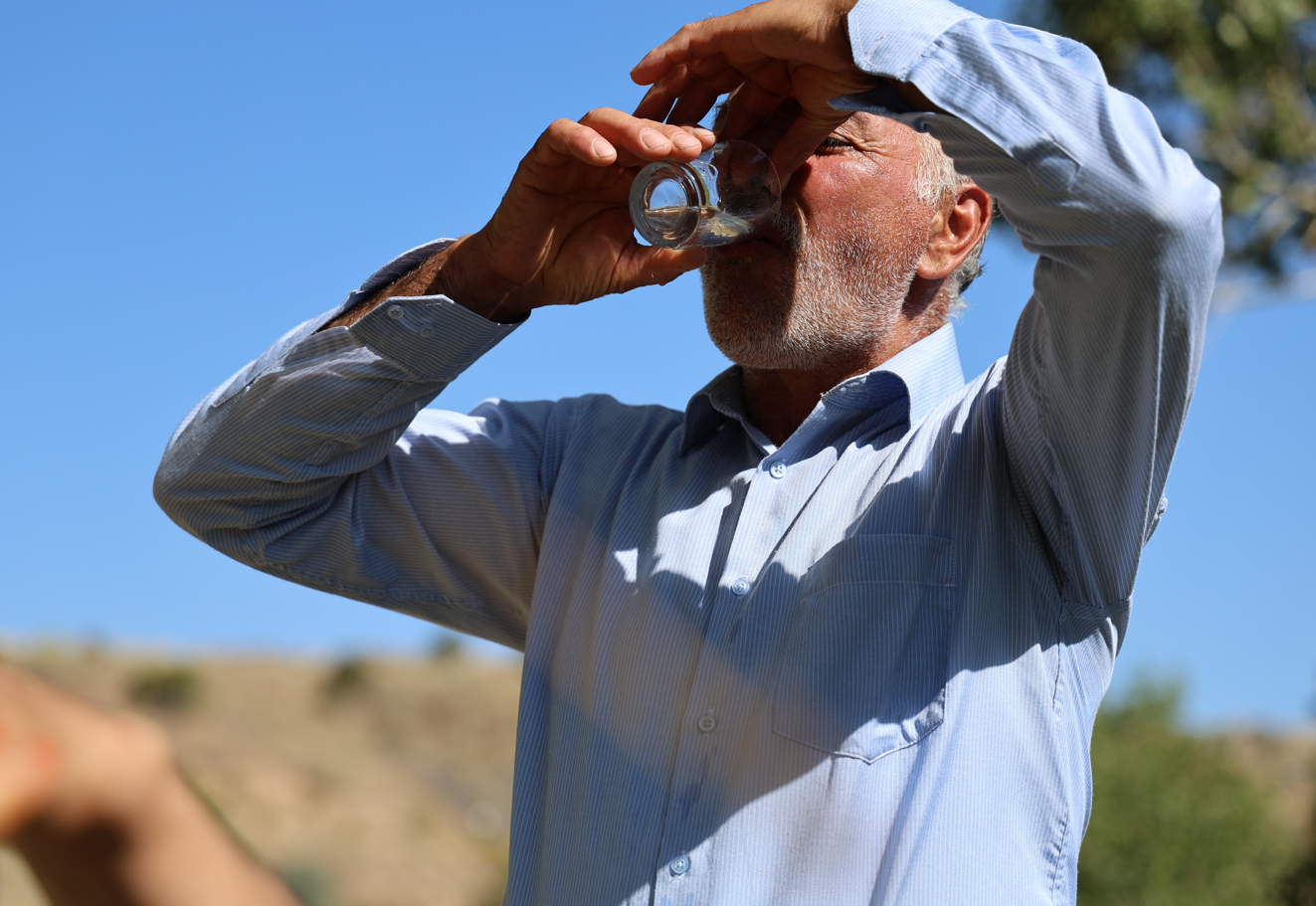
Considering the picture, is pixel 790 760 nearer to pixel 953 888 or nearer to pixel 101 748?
pixel 953 888

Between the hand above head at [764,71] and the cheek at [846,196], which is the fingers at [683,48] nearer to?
the hand above head at [764,71]

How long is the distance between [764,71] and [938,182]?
1.96 ft

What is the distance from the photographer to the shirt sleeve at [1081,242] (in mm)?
1392

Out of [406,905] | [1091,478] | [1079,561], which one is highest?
[1091,478]

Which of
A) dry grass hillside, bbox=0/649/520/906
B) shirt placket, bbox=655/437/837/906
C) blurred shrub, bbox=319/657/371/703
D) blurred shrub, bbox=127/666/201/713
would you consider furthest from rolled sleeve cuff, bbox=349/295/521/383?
blurred shrub, bbox=319/657/371/703

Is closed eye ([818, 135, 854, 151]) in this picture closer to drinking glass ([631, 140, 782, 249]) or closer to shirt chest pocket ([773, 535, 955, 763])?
drinking glass ([631, 140, 782, 249])

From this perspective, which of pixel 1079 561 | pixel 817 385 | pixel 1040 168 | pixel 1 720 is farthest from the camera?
pixel 817 385

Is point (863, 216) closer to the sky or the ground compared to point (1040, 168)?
closer to the ground

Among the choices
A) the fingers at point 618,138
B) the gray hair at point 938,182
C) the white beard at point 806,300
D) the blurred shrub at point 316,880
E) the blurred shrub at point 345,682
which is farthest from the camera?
the blurred shrub at point 345,682

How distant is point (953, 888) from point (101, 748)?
136 cm

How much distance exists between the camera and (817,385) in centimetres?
218

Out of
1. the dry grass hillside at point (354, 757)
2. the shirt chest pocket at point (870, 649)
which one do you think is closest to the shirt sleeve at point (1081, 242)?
the shirt chest pocket at point (870, 649)

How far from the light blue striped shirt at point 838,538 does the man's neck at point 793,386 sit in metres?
0.10

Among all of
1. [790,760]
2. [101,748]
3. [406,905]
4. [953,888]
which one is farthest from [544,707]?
[406,905]
